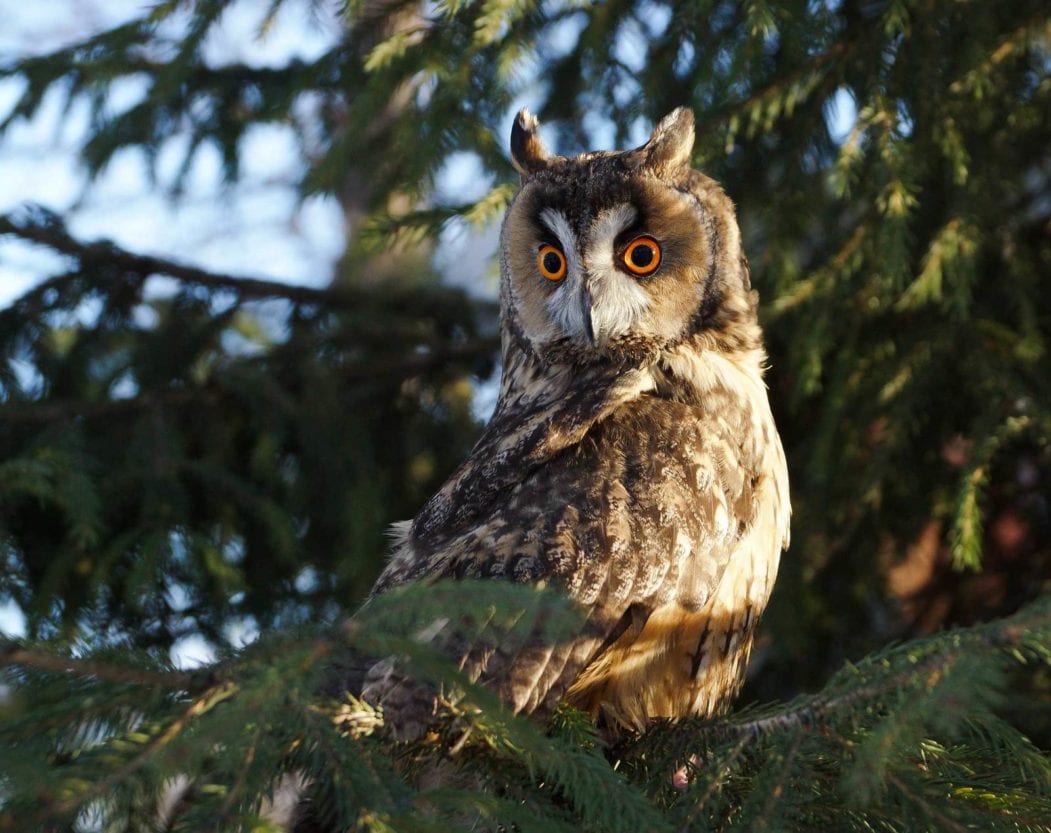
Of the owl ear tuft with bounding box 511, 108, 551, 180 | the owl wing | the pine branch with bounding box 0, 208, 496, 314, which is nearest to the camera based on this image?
the owl wing

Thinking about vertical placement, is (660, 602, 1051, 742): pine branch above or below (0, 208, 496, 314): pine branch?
below

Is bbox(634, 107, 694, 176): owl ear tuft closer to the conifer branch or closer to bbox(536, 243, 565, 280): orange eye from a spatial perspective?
bbox(536, 243, 565, 280): orange eye

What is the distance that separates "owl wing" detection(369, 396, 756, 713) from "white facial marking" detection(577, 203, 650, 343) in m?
0.22

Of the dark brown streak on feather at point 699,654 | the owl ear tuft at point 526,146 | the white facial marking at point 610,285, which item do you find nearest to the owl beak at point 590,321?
the white facial marking at point 610,285

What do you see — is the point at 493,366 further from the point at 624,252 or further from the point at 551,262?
the point at 624,252

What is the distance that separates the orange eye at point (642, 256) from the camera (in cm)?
237

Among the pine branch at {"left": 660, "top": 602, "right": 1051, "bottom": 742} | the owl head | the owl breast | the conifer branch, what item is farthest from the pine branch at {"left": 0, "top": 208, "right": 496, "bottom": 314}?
the pine branch at {"left": 660, "top": 602, "right": 1051, "bottom": 742}

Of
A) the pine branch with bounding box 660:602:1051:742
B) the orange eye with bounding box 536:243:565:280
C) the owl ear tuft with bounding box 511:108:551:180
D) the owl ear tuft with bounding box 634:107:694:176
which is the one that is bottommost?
the pine branch with bounding box 660:602:1051:742

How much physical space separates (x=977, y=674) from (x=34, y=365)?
128 inches

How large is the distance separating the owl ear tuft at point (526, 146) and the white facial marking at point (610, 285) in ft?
1.12

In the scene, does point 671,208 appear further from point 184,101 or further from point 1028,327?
point 184,101

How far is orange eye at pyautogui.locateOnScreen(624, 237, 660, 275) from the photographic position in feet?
7.79

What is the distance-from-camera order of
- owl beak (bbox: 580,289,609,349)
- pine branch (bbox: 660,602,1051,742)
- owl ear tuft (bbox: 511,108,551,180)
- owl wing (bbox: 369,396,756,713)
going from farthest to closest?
owl ear tuft (bbox: 511,108,551,180) < owl beak (bbox: 580,289,609,349) < owl wing (bbox: 369,396,756,713) < pine branch (bbox: 660,602,1051,742)

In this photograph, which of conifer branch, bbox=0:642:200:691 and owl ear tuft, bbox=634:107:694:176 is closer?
conifer branch, bbox=0:642:200:691
